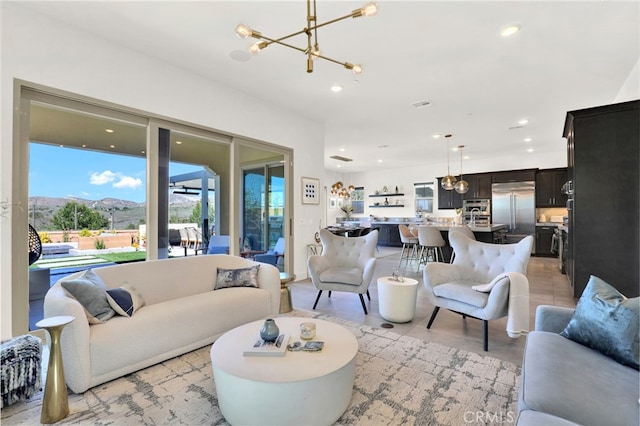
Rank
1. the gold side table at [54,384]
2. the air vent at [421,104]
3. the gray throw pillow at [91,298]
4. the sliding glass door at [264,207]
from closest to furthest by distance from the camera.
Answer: the gold side table at [54,384] → the gray throw pillow at [91,298] → the air vent at [421,104] → the sliding glass door at [264,207]

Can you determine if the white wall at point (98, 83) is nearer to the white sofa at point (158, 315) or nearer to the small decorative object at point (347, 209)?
the white sofa at point (158, 315)

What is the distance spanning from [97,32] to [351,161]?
7.72 meters

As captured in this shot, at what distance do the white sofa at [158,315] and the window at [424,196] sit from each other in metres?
8.67

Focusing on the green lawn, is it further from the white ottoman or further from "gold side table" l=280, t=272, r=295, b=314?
the white ottoman

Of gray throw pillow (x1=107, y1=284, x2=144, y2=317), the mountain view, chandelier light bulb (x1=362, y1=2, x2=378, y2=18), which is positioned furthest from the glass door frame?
chandelier light bulb (x1=362, y1=2, x2=378, y2=18)

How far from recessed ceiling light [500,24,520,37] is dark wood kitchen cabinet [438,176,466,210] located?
7.51 m

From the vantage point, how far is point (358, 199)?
12.6 meters

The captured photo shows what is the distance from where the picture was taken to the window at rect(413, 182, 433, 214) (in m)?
10.7

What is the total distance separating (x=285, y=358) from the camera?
178 cm

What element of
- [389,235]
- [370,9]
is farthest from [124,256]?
[389,235]

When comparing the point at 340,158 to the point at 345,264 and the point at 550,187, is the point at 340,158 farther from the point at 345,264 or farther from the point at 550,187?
the point at 550,187

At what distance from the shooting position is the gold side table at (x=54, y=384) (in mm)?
1705

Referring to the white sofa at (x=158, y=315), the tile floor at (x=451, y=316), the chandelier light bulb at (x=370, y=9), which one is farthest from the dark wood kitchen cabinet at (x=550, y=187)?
the chandelier light bulb at (x=370, y=9)

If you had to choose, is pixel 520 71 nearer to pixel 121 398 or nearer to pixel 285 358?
pixel 285 358
